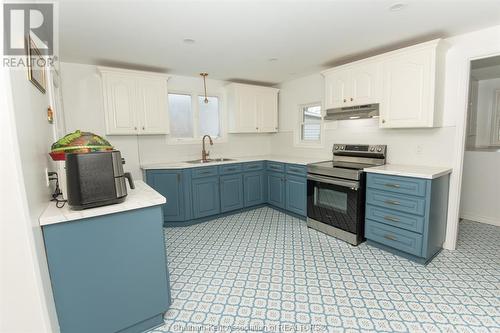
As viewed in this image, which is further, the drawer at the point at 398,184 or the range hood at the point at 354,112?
the range hood at the point at 354,112

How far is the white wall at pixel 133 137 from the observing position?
3.21 meters

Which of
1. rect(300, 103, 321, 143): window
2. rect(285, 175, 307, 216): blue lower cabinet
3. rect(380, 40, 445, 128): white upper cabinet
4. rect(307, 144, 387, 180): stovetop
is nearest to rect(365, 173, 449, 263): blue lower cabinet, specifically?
rect(307, 144, 387, 180): stovetop

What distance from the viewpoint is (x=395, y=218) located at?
8.54 ft

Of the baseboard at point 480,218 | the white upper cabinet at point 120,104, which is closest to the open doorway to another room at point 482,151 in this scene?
the baseboard at point 480,218

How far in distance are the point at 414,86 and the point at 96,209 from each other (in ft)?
10.2

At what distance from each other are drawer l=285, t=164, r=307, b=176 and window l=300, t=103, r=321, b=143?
0.78m

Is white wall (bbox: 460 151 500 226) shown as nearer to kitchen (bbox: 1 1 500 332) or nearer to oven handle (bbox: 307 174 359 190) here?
kitchen (bbox: 1 1 500 332)

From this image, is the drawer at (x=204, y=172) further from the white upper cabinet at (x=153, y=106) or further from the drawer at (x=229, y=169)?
the white upper cabinet at (x=153, y=106)

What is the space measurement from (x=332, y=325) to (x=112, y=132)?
10.7 ft

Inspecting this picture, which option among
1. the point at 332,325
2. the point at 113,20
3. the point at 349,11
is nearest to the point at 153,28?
the point at 113,20

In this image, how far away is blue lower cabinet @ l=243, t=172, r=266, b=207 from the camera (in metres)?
4.14

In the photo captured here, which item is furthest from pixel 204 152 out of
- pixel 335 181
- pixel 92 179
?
pixel 92 179

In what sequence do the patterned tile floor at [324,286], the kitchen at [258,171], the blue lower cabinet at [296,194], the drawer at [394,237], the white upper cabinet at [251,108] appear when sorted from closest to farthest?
the kitchen at [258,171]
the patterned tile floor at [324,286]
the drawer at [394,237]
the blue lower cabinet at [296,194]
the white upper cabinet at [251,108]

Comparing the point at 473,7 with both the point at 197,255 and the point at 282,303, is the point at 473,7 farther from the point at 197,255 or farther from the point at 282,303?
the point at 197,255
